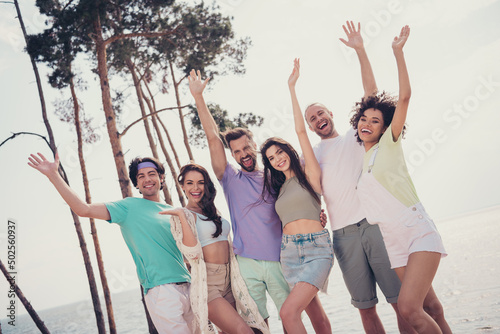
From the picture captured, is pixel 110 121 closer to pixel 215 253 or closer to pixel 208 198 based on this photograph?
pixel 208 198

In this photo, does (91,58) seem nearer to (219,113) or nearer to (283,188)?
(219,113)

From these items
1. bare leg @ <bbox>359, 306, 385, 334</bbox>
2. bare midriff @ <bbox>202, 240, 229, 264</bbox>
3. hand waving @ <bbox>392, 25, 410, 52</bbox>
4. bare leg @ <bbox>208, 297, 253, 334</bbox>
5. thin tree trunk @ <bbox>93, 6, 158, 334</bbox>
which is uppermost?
thin tree trunk @ <bbox>93, 6, 158, 334</bbox>

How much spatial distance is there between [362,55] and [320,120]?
951 mm

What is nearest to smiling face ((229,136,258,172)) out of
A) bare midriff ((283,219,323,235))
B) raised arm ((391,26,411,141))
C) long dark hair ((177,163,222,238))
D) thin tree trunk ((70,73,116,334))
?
long dark hair ((177,163,222,238))

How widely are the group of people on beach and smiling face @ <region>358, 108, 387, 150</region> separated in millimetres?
10

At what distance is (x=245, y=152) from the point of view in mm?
4512

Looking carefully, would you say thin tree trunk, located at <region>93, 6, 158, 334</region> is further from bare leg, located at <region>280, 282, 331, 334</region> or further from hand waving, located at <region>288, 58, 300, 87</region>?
bare leg, located at <region>280, 282, 331, 334</region>

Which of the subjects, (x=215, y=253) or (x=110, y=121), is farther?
(x=110, y=121)

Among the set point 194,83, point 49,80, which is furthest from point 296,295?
point 49,80

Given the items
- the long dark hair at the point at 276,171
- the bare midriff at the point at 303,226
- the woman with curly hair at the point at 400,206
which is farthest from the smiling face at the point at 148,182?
the woman with curly hair at the point at 400,206

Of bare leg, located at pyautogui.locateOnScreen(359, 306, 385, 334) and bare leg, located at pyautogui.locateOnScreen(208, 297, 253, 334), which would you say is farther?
bare leg, located at pyautogui.locateOnScreen(359, 306, 385, 334)

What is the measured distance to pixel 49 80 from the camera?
10.9 meters

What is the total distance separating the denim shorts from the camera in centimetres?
380

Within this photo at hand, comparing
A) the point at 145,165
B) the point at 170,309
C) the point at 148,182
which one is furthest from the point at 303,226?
the point at 145,165
